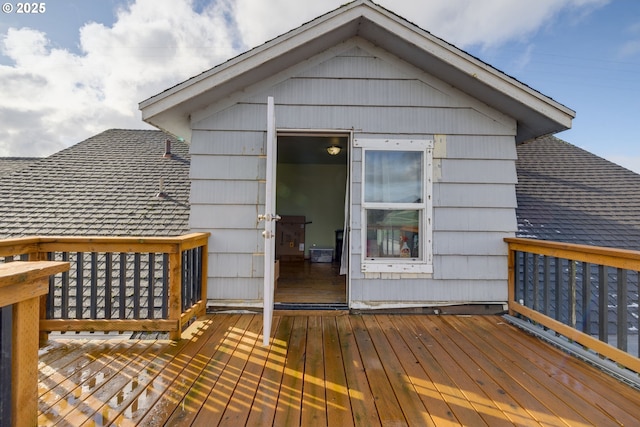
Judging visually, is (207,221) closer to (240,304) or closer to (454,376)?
(240,304)

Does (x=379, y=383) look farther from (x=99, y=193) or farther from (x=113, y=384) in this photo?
(x=99, y=193)

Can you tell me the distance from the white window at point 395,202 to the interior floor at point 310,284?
71 centimetres

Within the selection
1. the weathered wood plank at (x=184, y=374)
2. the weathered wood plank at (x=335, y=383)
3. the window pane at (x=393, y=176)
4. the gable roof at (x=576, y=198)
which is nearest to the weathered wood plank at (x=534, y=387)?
the weathered wood plank at (x=335, y=383)

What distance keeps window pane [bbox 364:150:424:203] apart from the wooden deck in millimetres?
1318

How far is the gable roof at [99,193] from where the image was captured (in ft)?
15.4

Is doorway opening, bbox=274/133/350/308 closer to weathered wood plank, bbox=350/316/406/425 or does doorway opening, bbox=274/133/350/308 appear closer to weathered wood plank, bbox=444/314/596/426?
weathered wood plank, bbox=350/316/406/425

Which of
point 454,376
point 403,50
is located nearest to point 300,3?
point 403,50

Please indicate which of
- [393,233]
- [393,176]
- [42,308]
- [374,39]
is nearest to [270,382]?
[393,233]

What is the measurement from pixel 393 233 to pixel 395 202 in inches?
→ 12.9

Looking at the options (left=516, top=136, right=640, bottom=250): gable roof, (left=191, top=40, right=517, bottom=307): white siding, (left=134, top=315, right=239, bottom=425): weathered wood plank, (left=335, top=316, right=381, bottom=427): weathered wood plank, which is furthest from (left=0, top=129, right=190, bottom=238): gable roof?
(left=516, top=136, right=640, bottom=250): gable roof

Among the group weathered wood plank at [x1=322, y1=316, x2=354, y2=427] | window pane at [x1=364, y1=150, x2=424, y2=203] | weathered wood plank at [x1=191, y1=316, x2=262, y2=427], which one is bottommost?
weathered wood plank at [x1=191, y1=316, x2=262, y2=427]

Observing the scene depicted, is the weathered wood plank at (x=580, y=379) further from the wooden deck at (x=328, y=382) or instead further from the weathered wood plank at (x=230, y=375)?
the weathered wood plank at (x=230, y=375)

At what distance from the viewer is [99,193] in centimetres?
533

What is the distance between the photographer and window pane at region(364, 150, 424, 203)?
307 centimetres
